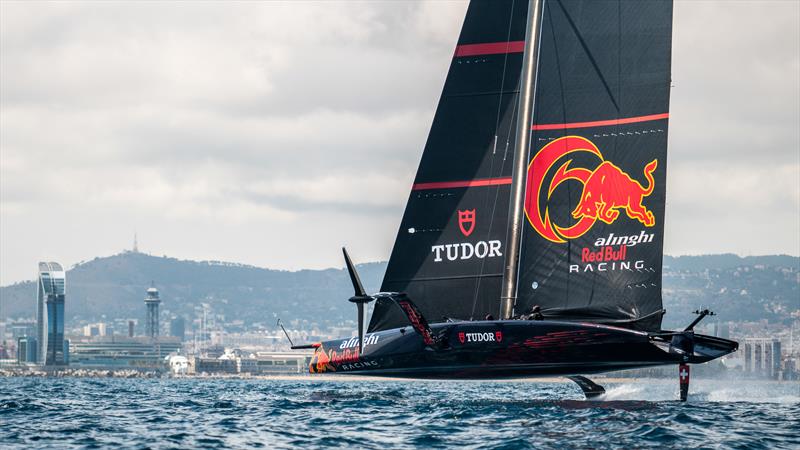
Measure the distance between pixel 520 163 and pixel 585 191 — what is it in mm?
1790

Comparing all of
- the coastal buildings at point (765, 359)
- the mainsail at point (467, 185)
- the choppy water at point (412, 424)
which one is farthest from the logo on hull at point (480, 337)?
the coastal buildings at point (765, 359)

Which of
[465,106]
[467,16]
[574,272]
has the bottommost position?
[574,272]

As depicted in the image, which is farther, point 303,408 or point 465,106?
point 465,106

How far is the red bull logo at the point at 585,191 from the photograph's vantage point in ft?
103

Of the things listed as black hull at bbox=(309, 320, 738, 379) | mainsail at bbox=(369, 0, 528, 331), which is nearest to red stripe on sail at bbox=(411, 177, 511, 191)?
mainsail at bbox=(369, 0, 528, 331)

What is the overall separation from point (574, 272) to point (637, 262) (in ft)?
5.06

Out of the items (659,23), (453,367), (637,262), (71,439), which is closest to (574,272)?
(637,262)

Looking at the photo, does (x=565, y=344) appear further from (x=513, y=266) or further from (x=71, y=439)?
(x=71, y=439)

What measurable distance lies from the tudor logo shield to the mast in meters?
1.28

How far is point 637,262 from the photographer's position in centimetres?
3130

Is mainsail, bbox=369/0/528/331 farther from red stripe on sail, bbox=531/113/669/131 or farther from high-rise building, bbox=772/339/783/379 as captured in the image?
high-rise building, bbox=772/339/783/379

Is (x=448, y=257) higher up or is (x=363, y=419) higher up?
(x=448, y=257)

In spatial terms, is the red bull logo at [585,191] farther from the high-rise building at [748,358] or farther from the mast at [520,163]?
the high-rise building at [748,358]

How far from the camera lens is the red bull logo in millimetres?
31375
